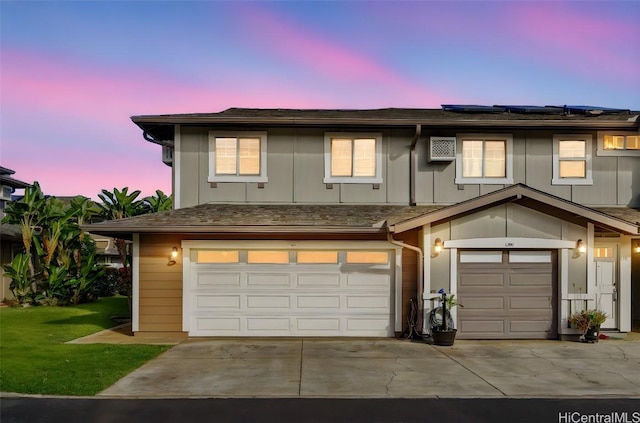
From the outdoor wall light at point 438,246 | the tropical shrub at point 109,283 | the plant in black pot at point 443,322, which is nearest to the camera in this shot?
the plant in black pot at point 443,322

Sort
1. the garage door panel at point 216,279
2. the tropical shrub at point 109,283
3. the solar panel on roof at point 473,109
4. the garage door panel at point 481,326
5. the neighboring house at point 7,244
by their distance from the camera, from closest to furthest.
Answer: the garage door panel at point 481,326 → the garage door panel at point 216,279 → the solar panel on roof at point 473,109 → the neighboring house at point 7,244 → the tropical shrub at point 109,283

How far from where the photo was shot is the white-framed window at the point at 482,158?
40.2 feet

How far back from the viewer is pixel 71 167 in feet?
118

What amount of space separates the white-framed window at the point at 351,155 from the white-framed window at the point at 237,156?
1.73 metres

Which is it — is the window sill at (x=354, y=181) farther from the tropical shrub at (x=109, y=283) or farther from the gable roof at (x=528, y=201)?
the tropical shrub at (x=109, y=283)

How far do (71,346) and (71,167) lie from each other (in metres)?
30.1

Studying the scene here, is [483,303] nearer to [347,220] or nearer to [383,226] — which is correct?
[383,226]

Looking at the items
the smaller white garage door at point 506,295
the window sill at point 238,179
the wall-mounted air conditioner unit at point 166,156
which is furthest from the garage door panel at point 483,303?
the wall-mounted air conditioner unit at point 166,156

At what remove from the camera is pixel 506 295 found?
1084cm

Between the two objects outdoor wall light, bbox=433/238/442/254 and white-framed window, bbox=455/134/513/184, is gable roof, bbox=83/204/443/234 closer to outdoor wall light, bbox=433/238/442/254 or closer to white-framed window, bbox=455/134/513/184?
outdoor wall light, bbox=433/238/442/254

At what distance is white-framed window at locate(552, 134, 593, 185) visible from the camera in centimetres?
1234

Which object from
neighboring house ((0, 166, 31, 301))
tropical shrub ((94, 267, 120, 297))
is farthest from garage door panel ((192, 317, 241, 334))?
tropical shrub ((94, 267, 120, 297))

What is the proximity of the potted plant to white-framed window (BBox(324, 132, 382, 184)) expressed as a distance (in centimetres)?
584
